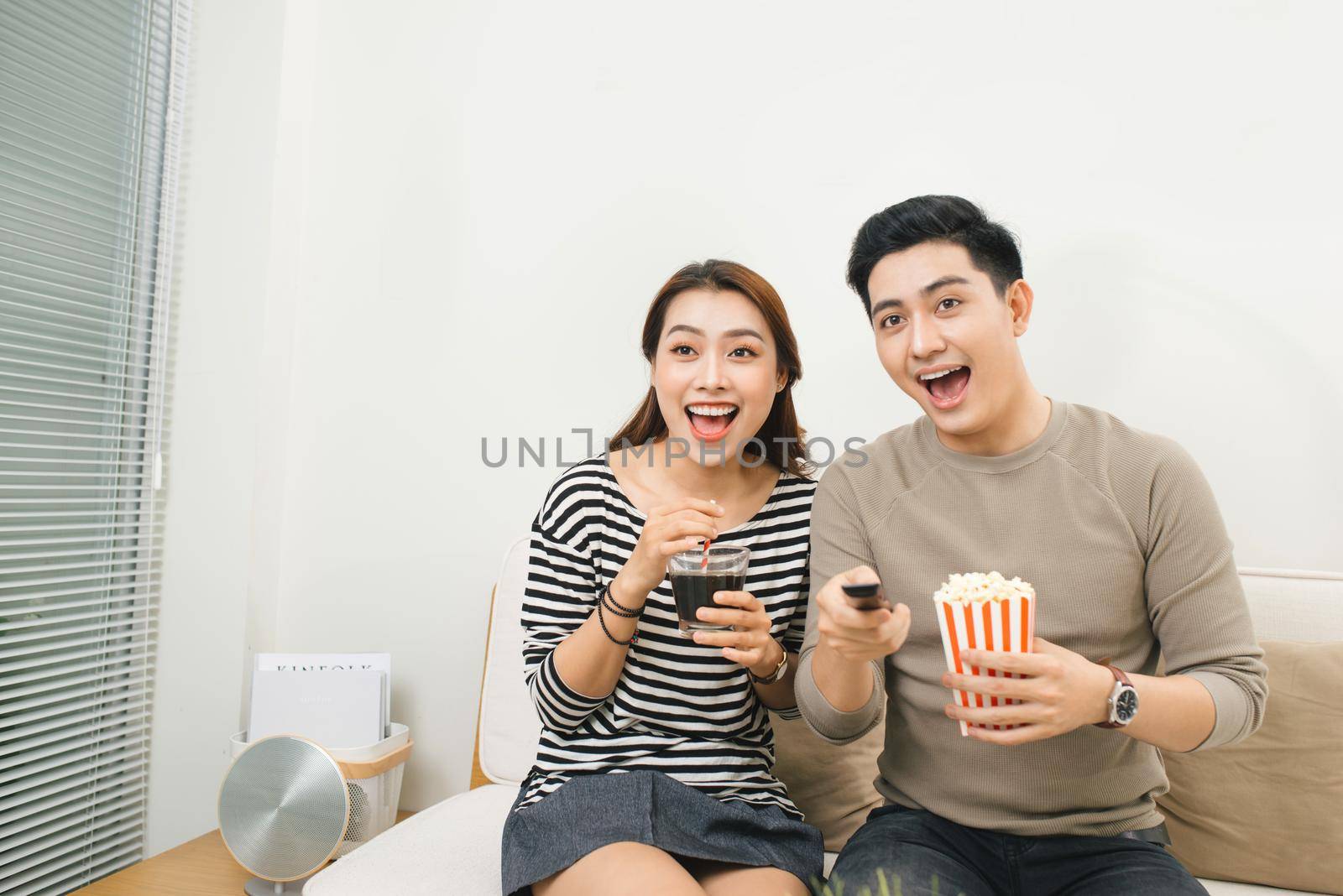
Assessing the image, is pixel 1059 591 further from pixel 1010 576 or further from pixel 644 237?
pixel 644 237

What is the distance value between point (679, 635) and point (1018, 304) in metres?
0.82

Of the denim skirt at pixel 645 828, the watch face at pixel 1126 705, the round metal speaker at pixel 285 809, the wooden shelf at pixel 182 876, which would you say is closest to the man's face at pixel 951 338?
the watch face at pixel 1126 705

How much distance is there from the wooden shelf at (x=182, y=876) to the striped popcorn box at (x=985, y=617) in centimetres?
172

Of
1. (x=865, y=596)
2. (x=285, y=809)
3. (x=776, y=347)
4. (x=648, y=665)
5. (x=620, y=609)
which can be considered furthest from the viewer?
(x=285, y=809)

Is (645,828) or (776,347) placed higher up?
(776,347)

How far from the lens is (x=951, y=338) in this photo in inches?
54.6

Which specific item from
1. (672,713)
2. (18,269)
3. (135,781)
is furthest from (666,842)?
(18,269)

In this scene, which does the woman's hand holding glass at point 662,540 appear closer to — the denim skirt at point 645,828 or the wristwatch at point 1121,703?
the denim skirt at point 645,828

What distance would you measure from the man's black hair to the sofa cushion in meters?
0.91

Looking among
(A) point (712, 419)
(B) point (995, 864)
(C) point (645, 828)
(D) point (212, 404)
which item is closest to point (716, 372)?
(A) point (712, 419)

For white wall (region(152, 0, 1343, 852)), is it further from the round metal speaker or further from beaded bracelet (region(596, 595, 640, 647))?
beaded bracelet (region(596, 595, 640, 647))

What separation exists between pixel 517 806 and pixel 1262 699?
116 centimetres

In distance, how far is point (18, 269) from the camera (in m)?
2.07

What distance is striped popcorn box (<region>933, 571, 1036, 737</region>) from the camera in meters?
1.12
